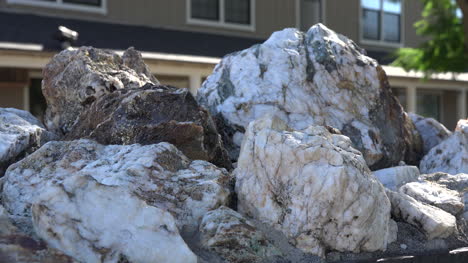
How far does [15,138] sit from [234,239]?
1608 mm

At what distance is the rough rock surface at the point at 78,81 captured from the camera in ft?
13.9

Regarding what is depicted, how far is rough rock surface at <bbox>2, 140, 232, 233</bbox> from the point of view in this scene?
2.98m

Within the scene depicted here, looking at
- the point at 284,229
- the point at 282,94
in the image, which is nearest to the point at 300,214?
the point at 284,229

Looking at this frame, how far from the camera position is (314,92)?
4504 millimetres

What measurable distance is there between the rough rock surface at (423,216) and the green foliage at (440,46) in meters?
13.8

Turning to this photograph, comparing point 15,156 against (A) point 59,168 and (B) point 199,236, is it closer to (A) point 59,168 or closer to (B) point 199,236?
(A) point 59,168

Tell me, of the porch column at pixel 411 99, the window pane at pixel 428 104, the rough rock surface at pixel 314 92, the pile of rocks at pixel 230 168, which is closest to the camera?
the pile of rocks at pixel 230 168

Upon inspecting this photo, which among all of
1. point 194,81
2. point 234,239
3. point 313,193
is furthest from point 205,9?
point 234,239

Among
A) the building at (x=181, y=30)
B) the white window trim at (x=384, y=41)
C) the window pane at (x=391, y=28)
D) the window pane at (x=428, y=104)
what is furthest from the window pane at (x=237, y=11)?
the window pane at (x=428, y=104)

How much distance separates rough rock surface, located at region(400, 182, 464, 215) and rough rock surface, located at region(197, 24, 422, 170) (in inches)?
25.1

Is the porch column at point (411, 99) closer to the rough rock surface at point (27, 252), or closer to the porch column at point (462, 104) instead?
the porch column at point (462, 104)

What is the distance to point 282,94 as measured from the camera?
174 inches

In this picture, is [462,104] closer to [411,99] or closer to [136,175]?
[411,99]

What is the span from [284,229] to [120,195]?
0.77 meters
